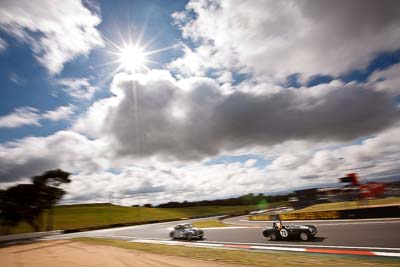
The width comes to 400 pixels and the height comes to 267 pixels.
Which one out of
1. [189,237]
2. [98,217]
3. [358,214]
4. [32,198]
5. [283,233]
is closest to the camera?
[283,233]

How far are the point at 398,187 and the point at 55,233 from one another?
192ft

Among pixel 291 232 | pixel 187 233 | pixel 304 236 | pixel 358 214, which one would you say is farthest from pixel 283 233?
pixel 358 214

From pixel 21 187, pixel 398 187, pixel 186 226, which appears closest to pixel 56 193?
pixel 21 187

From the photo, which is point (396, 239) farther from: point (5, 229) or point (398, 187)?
point (5, 229)

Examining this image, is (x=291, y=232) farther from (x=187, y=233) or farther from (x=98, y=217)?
(x=98, y=217)

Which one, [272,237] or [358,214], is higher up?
[358,214]

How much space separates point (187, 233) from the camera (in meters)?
21.6

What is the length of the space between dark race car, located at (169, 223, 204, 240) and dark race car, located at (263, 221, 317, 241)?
5852 mm

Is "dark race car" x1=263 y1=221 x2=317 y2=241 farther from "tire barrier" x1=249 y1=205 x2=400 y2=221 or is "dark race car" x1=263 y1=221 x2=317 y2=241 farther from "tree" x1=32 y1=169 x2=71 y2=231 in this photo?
"tree" x1=32 y1=169 x2=71 y2=231

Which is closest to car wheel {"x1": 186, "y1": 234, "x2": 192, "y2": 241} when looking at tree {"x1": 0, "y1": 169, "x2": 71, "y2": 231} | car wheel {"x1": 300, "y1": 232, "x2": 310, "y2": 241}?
car wheel {"x1": 300, "y1": 232, "x2": 310, "y2": 241}

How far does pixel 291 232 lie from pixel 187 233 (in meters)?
9.04

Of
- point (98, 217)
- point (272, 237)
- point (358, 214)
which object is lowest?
point (272, 237)

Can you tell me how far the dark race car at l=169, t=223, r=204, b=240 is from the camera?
21.0 meters

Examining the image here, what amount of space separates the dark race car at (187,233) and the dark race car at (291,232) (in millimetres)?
5852
